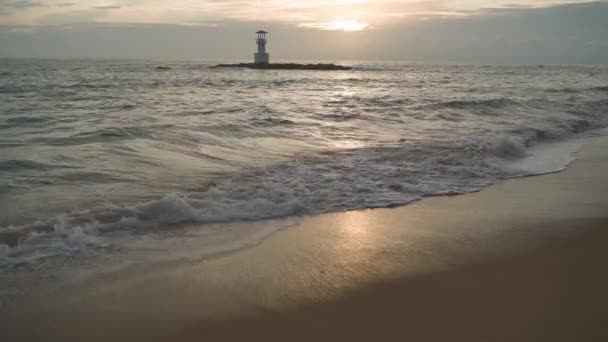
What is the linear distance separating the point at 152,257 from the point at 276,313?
1.54 metres

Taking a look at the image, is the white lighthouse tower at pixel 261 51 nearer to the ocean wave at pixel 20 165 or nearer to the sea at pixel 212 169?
the sea at pixel 212 169

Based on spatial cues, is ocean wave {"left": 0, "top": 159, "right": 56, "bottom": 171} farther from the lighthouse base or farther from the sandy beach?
the lighthouse base

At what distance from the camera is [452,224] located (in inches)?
208

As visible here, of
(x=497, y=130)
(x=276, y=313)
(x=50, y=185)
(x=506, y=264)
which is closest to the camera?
(x=276, y=313)

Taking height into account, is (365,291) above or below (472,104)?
below

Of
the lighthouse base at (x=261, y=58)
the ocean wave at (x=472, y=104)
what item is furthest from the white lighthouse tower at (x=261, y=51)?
the ocean wave at (x=472, y=104)

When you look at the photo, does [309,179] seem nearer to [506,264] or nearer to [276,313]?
[506,264]

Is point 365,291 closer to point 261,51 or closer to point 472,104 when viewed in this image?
point 472,104

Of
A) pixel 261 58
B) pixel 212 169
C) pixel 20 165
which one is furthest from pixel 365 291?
pixel 261 58

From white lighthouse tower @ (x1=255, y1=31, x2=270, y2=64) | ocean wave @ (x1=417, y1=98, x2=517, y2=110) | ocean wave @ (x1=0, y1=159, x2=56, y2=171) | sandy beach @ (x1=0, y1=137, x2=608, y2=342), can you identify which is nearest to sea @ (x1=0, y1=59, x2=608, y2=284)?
ocean wave @ (x1=0, y1=159, x2=56, y2=171)

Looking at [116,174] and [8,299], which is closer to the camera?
[8,299]

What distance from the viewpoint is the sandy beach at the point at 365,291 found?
304 centimetres

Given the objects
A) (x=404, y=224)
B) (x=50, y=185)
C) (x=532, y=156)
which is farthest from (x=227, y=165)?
(x=532, y=156)

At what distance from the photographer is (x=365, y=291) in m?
3.60
